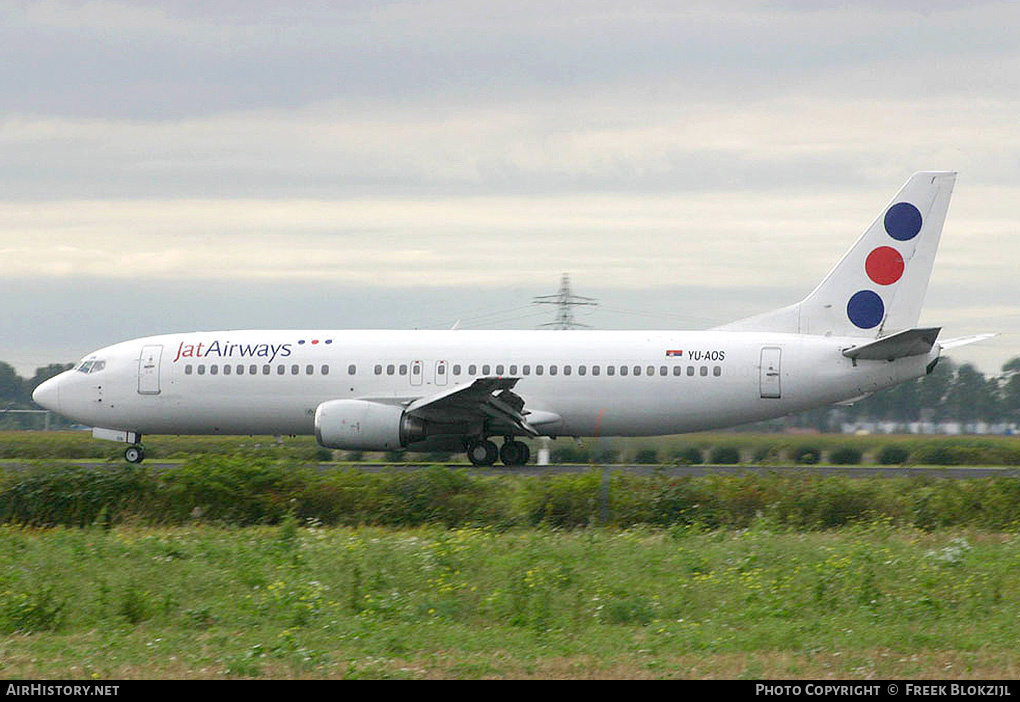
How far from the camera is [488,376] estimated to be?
101 feet

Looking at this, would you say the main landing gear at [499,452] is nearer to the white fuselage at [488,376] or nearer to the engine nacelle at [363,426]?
the white fuselage at [488,376]

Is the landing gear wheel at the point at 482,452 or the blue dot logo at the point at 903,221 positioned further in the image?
the blue dot logo at the point at 903,221

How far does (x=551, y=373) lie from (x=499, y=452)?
2.43 m

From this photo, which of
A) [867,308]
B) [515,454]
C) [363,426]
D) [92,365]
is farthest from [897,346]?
[92,365]

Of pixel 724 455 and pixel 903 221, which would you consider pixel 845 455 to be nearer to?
pixel 724 455

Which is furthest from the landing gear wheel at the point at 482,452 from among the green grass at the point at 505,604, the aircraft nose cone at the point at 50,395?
the green grass at the point at 505,604

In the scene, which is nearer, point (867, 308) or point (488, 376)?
point (488, 376)

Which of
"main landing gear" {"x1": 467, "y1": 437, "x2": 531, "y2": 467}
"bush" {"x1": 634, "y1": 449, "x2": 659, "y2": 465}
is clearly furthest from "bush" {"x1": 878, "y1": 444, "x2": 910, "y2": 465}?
"main landing gear" {"x1": 467, "y1": 437, "x2": 531, "y2": 467}

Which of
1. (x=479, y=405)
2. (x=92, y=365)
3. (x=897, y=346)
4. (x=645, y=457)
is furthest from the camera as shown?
(x=92, y=365)

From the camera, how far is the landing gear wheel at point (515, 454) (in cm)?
3147

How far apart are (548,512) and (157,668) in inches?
383

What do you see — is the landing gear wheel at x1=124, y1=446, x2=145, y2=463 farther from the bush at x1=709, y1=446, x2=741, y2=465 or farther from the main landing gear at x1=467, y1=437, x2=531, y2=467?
the bush at x1=709, y1=446, x2=741, y2=465

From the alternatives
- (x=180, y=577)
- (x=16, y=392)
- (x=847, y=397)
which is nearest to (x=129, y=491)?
(x=180, y=577)

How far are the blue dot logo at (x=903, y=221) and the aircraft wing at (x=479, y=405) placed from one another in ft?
32.5
